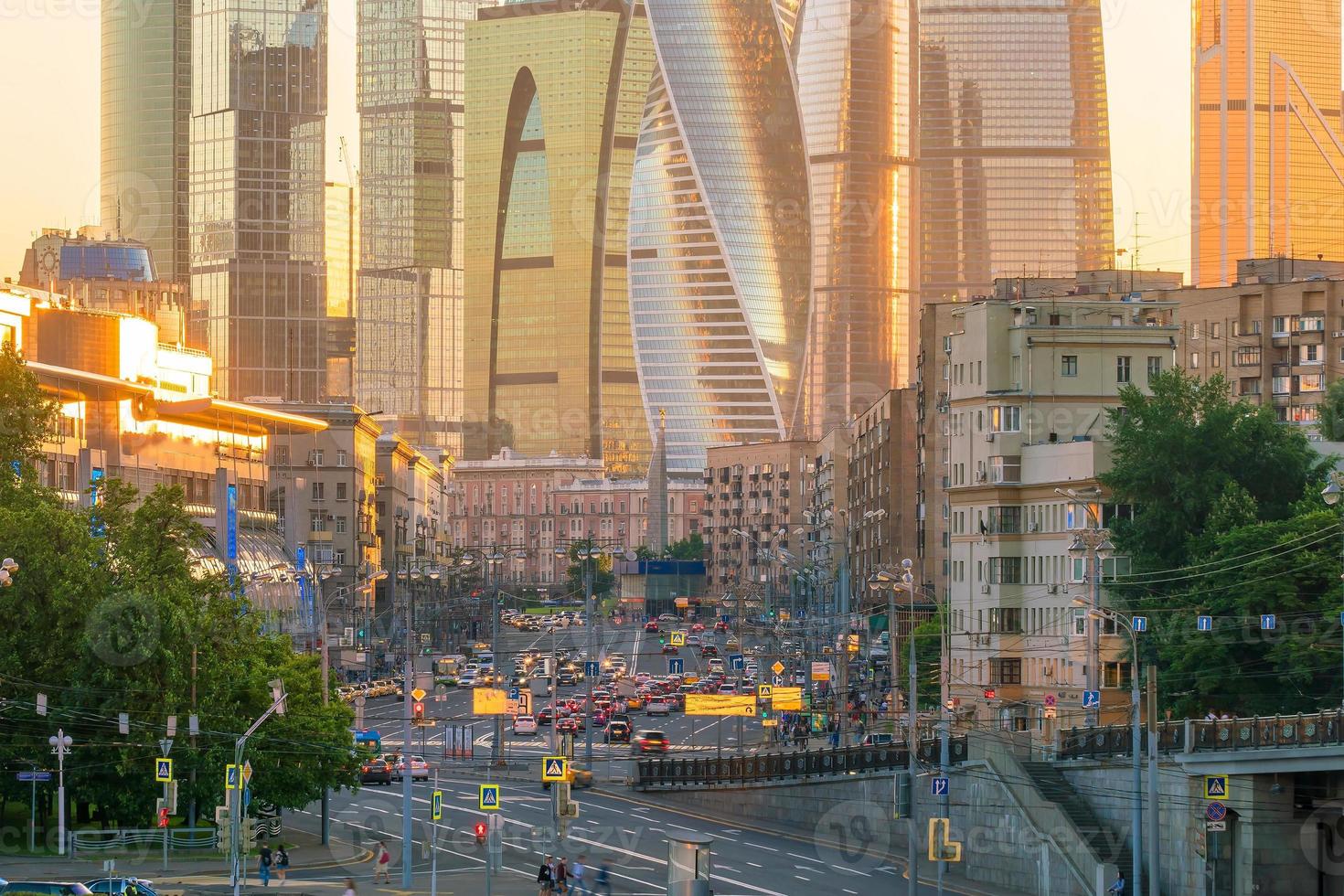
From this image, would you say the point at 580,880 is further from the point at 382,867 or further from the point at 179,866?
the point at 179,866

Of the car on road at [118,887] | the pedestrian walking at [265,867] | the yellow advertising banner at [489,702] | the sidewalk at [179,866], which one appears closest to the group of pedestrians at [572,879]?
the sidewalk at [179,866]

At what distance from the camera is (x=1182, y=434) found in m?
87.7

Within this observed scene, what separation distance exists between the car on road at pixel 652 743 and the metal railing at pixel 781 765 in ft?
28.2

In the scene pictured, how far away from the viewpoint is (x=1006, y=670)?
101125mm

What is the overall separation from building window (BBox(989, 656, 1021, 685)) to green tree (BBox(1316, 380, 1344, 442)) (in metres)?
25.6

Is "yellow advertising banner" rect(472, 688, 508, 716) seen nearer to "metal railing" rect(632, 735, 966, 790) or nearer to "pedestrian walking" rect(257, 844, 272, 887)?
"metal railing" rect(632, 735, 966, 790)

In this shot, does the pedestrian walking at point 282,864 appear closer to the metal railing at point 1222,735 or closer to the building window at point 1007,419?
the metal railing at point 1222,735

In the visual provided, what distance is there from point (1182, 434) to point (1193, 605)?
939cm

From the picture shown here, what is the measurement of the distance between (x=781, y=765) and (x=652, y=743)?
20678 millimetres

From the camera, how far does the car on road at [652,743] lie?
102625 mm

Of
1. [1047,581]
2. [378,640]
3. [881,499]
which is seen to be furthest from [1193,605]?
[378,640]

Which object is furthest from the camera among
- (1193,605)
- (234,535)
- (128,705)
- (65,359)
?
(65,359)

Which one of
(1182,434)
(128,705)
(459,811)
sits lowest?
(459,811)

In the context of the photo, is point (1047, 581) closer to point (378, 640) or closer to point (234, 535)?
point (234, 535)
